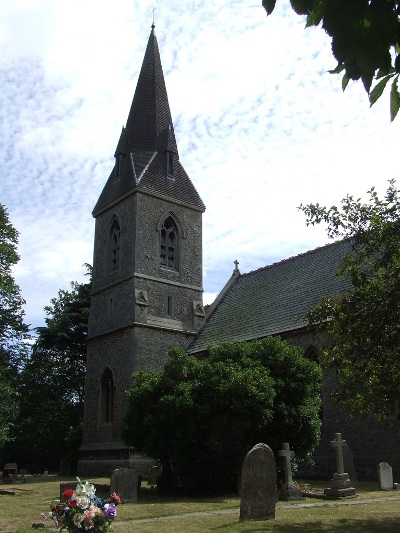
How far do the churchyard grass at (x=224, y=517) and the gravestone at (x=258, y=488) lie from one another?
258 mm

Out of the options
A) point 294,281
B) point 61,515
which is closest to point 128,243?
point 294,281

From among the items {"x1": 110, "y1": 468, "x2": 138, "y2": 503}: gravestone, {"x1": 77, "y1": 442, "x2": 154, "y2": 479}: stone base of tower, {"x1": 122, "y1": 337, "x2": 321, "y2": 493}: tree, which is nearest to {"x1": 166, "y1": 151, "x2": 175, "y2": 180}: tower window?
{"x1": 77, "y1": 442, "x2": 154, "y2": 479}: stone base of tower

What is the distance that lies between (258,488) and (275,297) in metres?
17.3

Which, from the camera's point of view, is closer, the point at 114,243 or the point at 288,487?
the point at 288,487

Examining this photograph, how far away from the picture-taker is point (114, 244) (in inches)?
1203

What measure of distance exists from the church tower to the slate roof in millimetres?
1505

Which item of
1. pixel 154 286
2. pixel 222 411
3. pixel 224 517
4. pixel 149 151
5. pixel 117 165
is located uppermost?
pixel 149 151

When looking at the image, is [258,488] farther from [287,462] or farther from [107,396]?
[107,396]

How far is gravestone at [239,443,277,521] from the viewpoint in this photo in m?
10.2

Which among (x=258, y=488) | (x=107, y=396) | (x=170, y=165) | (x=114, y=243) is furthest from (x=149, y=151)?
(x=258, y=488)

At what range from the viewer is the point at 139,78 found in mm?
33906

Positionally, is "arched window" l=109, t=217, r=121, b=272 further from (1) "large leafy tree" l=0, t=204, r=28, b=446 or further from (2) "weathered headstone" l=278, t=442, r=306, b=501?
(2) "weathered headstone" l=278, t=442, r=306, b=501

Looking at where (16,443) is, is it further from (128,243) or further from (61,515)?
(61,515)

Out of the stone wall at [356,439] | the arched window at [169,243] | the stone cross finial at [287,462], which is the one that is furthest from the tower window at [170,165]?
the stone cross finial at [287,462]
